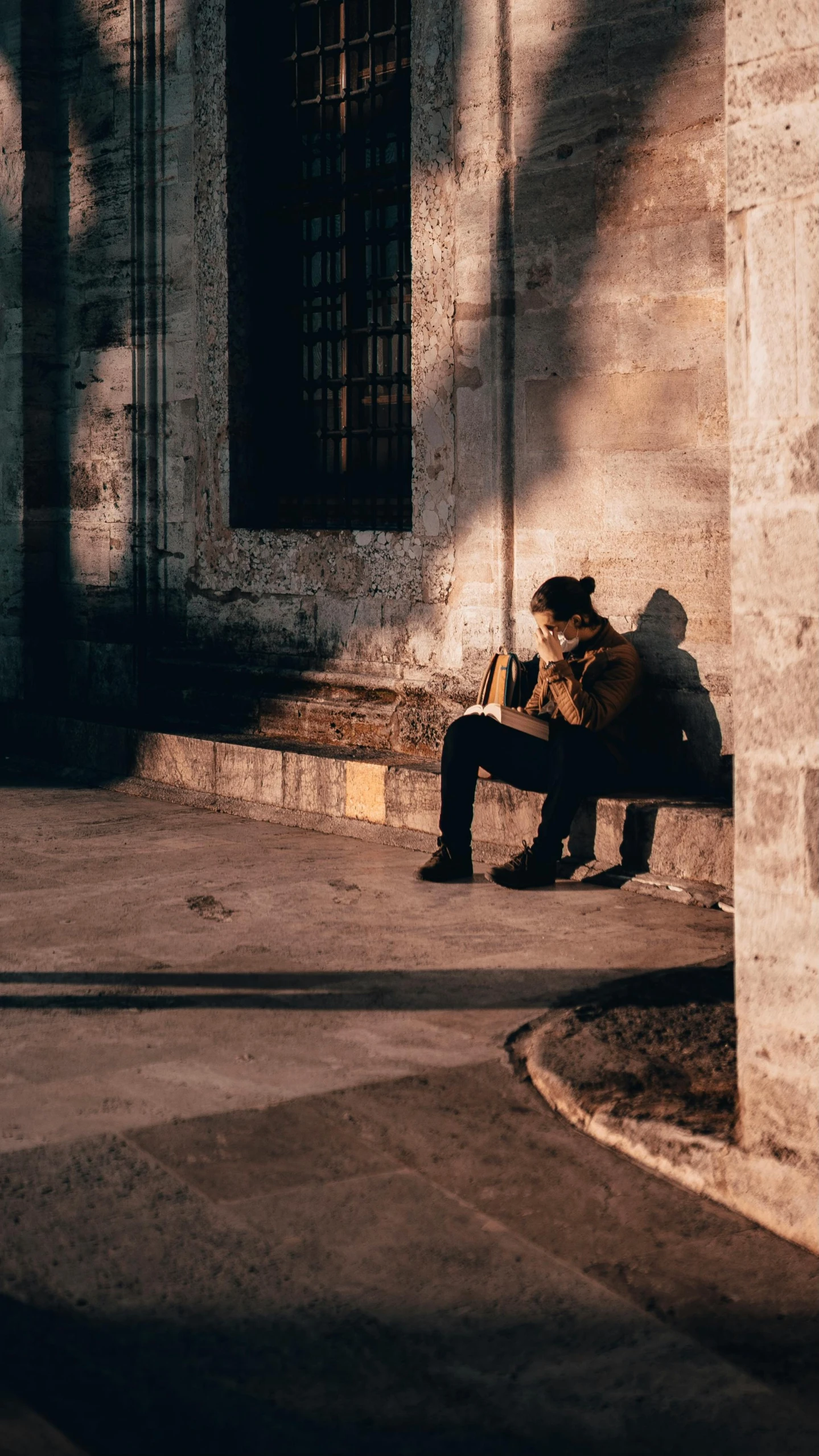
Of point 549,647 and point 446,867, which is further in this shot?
point 549,647

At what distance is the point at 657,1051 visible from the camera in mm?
4566

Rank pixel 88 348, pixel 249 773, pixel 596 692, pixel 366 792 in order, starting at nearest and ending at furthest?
pixel 596 692, pixel 366 792, pixel 249 773, pixel 88 348

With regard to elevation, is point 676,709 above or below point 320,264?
below

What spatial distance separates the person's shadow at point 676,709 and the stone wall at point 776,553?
3.77m

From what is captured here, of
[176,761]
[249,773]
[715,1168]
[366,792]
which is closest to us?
[715,1168]

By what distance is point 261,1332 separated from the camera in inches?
121

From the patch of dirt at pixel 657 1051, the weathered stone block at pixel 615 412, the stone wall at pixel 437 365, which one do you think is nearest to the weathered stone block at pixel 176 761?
the stone wall at pixel 437 365

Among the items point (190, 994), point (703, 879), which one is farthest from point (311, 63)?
point (190, 994)

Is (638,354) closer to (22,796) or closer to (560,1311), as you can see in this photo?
(22,796)

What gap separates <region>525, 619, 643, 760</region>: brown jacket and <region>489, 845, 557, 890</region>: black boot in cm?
61

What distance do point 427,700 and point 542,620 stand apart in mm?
1501

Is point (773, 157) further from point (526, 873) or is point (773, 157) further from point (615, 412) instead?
point (615, 412)

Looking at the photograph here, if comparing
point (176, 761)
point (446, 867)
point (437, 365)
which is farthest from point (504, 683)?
point (176, 761)

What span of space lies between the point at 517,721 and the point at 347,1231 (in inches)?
155
